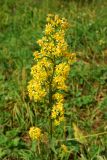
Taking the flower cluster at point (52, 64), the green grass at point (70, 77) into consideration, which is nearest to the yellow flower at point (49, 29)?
the flower cluster at point (52, 64)

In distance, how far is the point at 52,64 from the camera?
296cm

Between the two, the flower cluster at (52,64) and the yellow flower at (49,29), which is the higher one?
the yellow flower at (49,29)

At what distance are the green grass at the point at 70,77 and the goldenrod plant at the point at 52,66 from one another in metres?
0.65

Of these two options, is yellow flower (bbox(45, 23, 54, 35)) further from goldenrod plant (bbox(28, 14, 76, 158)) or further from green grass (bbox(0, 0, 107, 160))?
green grass (bbox(0, 0, 107, 160))

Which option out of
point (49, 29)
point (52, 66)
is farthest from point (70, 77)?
point (49, 29)

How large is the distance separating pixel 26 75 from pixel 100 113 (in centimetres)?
89

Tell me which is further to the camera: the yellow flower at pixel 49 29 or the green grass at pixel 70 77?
the green grass at pixel 70 77

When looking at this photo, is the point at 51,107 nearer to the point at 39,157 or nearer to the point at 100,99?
the point at 39,157

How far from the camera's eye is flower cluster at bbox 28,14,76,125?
2.88 m

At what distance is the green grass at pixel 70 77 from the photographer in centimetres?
378

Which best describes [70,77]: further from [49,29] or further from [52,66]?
[49,29]

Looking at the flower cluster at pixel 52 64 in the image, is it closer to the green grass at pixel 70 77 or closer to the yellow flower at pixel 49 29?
the yellow flower at pixel 49 29

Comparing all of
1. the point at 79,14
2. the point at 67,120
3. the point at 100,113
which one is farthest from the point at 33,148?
the point at 79,14

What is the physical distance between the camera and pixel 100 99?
14.8ft
